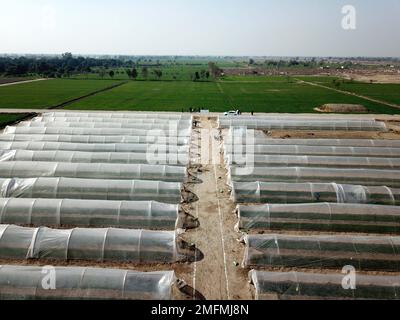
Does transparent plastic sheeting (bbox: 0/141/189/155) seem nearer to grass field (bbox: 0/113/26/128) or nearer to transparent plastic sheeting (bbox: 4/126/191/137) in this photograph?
transparent plastic sheeting (bbox: 4/126/191/137)

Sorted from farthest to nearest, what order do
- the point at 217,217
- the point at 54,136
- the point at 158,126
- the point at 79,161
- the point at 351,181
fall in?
the point at 158,126 → the point at 54,136 → the point at 79,161 → the point at 351,181 → the point at 217,217

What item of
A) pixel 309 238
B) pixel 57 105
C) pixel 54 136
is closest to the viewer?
pixel 309 238

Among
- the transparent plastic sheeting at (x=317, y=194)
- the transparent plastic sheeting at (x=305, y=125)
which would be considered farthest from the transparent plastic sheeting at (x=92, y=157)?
the transparent plastic sheeting at (x=305, y=125)

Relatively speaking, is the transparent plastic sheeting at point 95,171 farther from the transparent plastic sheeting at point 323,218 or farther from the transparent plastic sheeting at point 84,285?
the transparent plastic sheeting at point 84,285

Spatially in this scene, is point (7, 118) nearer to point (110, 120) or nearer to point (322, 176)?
point (110, 120)

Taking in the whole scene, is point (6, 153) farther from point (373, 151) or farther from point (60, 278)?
point (373, 151)
